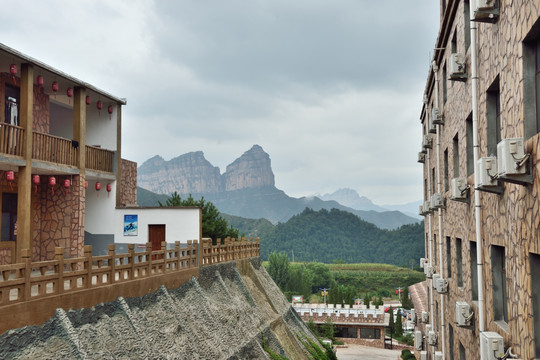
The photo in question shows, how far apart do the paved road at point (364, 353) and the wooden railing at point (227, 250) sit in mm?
12696

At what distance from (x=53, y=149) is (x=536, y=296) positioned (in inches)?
448

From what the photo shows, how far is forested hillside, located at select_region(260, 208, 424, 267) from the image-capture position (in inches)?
4505

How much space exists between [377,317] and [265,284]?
1726 centimetres

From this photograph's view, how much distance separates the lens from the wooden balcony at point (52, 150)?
1097cm

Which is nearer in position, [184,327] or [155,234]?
[184,327]

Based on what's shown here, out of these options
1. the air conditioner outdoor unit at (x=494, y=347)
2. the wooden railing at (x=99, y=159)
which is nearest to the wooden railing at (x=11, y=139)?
the wooden railing at (x=99, y=159)

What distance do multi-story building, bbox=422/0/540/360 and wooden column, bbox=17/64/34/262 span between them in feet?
29.9

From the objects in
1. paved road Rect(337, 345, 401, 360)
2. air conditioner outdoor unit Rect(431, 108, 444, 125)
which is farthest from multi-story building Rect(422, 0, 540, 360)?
paved road Rect(337, 345, 401, 360)

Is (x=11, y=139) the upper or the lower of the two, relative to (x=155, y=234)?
upper

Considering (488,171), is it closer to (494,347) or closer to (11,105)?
(494,347)

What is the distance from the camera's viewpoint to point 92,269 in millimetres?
8992

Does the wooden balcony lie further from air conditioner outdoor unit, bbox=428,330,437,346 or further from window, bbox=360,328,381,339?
window, bbox=360,328,381,339

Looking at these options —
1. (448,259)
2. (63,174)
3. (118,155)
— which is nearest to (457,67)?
(448,259)

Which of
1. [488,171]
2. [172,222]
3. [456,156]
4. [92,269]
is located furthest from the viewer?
[172,222]
